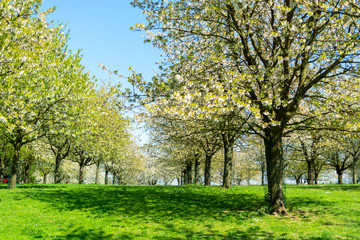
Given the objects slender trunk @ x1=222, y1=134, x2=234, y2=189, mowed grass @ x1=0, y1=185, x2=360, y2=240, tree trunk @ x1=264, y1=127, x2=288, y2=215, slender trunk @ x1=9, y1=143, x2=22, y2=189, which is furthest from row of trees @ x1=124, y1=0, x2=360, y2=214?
slender trunk @ x1=9, y1=143, x2=22, y2=189

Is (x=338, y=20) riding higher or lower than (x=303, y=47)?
higher

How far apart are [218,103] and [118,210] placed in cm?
899

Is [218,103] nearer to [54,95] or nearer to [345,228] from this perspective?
[345,228]

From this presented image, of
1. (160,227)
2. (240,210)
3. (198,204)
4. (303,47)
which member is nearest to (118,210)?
Answer: (160,227)

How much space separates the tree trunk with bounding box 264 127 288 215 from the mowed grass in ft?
2.75

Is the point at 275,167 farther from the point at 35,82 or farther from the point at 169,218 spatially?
the point at 35,82

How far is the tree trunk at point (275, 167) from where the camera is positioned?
13.8 metres

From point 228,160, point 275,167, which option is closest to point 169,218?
point 275,167

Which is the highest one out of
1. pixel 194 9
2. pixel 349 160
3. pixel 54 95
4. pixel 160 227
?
pixel 194 9

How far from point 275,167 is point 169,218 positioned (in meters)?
6.41

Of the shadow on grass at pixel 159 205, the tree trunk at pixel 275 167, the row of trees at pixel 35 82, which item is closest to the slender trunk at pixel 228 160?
the shadow on grass at pixel 159 205

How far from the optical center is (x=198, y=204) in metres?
16.7

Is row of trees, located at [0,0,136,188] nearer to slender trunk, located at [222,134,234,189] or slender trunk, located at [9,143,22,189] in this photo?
slender trunk, located at [9,143,22,189]

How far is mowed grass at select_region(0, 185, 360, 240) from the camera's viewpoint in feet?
35.6
